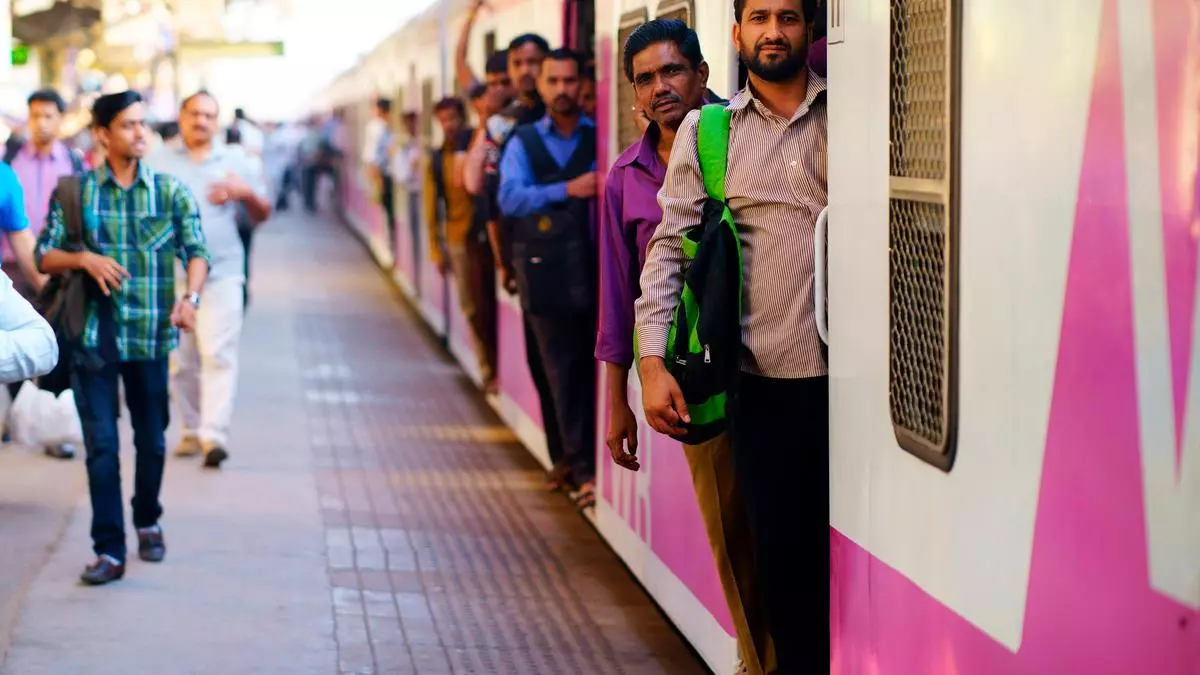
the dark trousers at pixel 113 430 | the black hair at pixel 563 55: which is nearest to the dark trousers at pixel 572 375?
the black hair at pixel 563 55

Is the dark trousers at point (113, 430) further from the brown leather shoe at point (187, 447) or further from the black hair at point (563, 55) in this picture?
the brown leather shoe at point (187, 447)

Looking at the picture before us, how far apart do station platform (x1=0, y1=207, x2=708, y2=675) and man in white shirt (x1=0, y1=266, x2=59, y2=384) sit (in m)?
1.70

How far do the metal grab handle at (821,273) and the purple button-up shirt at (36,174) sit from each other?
670 cm

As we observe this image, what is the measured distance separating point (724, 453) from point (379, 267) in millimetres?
20554

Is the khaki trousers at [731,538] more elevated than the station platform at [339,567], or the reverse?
the khaki trousers at [731,538]

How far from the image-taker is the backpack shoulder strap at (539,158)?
800cm

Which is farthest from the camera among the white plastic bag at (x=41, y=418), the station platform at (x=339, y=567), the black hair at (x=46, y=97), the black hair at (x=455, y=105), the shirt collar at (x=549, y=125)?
the black hair at (x=455, y=105)

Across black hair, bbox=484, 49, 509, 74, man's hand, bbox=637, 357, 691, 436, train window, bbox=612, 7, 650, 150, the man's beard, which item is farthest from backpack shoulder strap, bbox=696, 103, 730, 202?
black hair, bbox=484, 49, 509, 74

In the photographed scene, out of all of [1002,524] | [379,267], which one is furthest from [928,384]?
[379,267]

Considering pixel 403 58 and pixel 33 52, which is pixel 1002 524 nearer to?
pixel 403 58

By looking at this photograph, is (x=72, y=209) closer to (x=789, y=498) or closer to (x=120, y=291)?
(x=120, y=291)

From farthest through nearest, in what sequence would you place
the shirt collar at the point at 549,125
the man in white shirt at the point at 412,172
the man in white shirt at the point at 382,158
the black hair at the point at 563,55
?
the man in white shirt at the point at 382,158 → the man in white shirt at the point at 412,172 → the shirt collar at the point at 549,125 → the black hair at the point at 563,55

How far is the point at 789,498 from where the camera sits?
442cm

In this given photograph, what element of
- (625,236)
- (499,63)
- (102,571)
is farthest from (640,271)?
(499,63)
